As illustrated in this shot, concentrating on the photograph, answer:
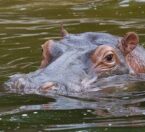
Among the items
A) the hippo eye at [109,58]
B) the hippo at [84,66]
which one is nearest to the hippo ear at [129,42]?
the hippo at [84,66]

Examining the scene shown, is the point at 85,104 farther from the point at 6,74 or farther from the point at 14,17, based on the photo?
the point at 14,17

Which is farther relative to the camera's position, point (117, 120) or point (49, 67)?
point (49, 67)

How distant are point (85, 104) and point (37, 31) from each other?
6.11 m

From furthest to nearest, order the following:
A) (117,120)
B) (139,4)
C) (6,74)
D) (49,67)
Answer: (139,4), (6,74), (49,67), (117,120)

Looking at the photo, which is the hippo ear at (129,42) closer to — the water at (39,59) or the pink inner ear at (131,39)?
the pink inner ear at (131,39)

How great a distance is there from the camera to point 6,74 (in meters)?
8.55

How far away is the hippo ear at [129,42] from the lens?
7656 millimetres

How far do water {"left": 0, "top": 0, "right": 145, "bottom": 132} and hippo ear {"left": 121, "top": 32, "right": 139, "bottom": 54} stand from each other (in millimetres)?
534

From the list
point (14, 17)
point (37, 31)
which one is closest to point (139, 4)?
point (14, 17)

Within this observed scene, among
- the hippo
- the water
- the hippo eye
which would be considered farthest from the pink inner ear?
the water

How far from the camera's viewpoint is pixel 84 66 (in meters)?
7.08

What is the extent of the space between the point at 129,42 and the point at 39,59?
2.57 meters

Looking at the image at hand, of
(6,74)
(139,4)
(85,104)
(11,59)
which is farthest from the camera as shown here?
(139,4)

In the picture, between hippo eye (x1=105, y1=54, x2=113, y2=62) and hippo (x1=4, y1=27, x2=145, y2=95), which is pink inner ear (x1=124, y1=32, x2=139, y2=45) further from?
hippo eye (x1=105, y1=54, x2=113, y2=62)
